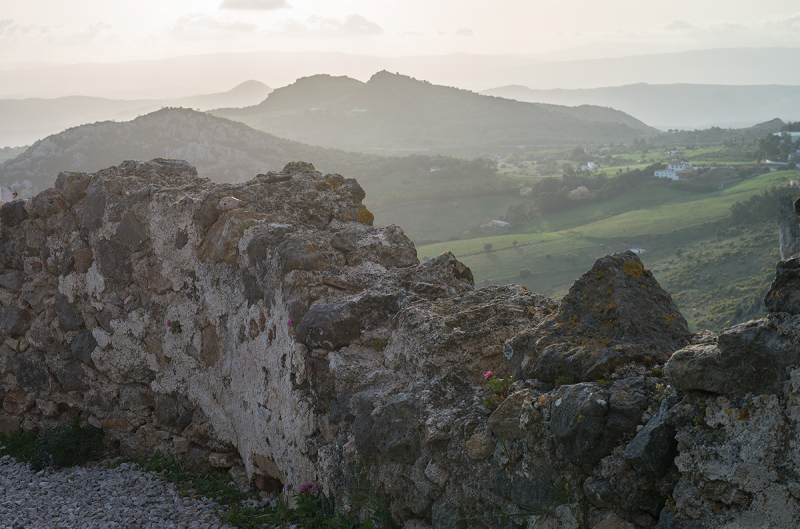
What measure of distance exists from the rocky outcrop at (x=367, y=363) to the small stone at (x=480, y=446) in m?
0.01

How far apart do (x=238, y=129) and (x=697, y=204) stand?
174ft

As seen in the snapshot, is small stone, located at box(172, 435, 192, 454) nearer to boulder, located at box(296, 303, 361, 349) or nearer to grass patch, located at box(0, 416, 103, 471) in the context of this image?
grass patch, located at box(0, 416, 103, 471)

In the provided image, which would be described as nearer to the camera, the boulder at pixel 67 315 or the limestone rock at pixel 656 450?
the limestone rock at pixel 656 450

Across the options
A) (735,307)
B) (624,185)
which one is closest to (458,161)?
(624,185)

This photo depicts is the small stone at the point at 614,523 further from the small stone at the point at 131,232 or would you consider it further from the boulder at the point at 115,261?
Answer: the boulder at the point at 115,261

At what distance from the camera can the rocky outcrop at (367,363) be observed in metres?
2.79

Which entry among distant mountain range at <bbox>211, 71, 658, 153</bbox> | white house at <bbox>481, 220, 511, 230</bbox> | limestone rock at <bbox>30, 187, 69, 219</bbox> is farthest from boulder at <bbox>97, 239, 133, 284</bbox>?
distant mountain range at <bbox>211, 71, 658, 153</bbox>

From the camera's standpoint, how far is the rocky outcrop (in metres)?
2.79

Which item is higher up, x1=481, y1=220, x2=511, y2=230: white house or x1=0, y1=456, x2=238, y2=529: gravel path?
x1=0, y1=456, x2=238, y2=529: gravel path

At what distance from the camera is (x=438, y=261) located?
19.7ft

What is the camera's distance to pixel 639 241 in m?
57.2

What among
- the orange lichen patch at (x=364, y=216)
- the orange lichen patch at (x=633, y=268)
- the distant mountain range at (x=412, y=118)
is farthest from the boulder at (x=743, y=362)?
the distant mountain range at (x=412, y=118)

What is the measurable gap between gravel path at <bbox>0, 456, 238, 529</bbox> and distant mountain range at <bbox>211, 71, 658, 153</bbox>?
12535 centimetres

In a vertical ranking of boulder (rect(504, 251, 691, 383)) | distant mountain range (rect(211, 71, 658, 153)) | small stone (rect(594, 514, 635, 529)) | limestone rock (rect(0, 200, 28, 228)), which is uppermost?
distant mountain range (rect(211, 71, 658, 153))
